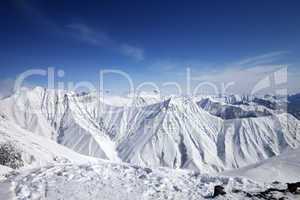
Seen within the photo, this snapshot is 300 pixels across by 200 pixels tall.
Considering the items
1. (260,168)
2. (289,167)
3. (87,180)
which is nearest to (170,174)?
(87,180)

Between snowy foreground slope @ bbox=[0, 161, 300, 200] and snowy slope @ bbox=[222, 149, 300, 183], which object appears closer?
snowy foreground slope @ bbox=[0, 161, 300, 200]

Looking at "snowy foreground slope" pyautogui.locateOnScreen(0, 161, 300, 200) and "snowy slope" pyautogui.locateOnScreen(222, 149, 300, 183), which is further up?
"snowy foreground slope" pyautogui.locateOnScreen(0, 161, 300, 200)

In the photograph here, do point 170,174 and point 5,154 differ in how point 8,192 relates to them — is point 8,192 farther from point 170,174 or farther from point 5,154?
point 5,154

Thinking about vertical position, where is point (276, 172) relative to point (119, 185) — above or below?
below

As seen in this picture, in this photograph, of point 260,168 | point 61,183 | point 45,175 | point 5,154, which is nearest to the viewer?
point 61,183

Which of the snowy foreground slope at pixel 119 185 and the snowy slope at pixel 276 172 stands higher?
the snowy foreground slope at pixel 119 185

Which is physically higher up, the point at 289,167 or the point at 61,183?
the point at 61,183

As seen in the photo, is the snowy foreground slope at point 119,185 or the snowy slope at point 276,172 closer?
the snowy foreground slope at point 119,185

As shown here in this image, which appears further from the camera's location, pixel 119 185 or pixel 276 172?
pixel 276 172
